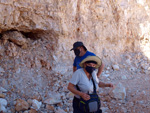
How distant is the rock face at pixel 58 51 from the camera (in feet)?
14.3

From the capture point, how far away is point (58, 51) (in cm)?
561

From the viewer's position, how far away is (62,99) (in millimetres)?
4516

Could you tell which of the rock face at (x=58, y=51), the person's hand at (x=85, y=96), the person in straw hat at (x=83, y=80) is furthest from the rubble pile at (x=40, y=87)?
the person's hand at (x=85, y=96)

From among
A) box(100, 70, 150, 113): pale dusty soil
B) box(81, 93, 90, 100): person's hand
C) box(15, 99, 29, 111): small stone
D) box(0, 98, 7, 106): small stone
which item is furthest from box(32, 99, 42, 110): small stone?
box(81, 93, 90, 100): person's hand

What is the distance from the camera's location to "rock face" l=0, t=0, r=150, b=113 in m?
4.37

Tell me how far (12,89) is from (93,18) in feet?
13.8

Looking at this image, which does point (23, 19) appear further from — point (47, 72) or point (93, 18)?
point (93, 18)

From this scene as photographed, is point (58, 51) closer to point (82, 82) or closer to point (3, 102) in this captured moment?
point (3, 102)

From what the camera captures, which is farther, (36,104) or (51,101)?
(51,101)

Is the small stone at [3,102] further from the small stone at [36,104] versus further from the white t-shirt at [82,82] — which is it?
the white t-shirt at [82,82]

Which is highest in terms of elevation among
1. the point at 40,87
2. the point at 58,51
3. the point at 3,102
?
the point at 58,51

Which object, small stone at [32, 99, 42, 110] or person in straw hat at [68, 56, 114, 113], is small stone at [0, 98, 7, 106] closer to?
small stone at [32, 99, 42, 110]

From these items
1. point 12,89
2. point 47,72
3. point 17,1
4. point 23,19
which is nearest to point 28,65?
point 47,72

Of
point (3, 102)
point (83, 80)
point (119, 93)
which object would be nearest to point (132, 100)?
point (119, 93)
